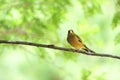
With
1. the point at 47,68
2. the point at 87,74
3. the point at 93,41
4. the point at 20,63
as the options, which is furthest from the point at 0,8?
the point at 47,68

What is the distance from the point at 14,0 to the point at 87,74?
41.5 inches

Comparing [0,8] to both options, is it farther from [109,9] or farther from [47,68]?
[47,68]

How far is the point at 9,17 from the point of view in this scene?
330 centimetres

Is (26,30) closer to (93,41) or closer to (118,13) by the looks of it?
(93,41)

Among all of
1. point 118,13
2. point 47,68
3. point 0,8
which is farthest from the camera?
point 47,68

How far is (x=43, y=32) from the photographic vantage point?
328 centimetres

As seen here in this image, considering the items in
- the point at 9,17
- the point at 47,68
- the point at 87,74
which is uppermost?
the point at 9,17

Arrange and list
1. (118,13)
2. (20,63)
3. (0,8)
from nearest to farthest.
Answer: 1. (118,13)
2. (0,8)
3. (20,63)

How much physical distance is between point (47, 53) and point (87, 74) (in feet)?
2.28

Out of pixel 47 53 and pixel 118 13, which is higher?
pixel 118 13

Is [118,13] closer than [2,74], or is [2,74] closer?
[118,13]

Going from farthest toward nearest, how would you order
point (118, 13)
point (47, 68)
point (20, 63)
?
point (47, 68), point (20, 63), point (118, 13)

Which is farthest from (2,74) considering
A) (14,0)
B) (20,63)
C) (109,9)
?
(14,0)

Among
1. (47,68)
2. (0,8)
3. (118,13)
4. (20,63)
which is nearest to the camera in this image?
(118,13)
